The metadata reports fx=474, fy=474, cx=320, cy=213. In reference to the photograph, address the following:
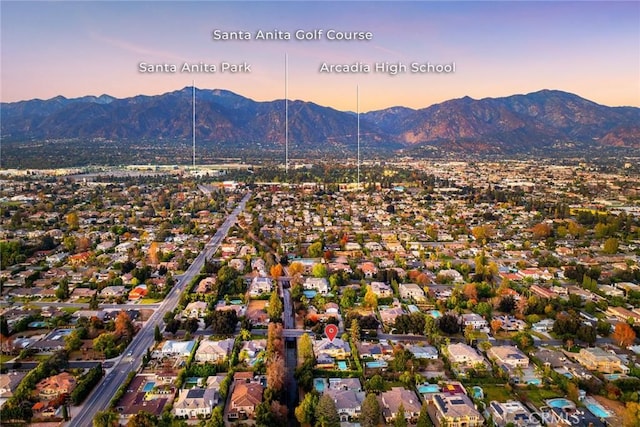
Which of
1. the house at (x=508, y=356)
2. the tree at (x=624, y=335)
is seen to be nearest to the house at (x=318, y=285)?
the house at (x=508, y=356)

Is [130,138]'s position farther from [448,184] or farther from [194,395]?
[194,395]

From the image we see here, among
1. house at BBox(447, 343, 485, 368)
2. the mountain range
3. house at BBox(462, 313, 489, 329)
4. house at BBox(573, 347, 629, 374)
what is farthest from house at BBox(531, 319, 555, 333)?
the mountain range

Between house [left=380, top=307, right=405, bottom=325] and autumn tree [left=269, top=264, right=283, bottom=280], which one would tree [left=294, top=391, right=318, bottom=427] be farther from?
autumn tree [left=269, top=264, right=283, bottom=280]

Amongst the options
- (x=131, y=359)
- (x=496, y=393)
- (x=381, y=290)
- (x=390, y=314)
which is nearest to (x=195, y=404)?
(x=131, y=359)

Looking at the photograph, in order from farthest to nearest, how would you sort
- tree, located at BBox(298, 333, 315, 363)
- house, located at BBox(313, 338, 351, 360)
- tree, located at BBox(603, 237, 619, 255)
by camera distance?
1. tree, located at BBox(603, 237, 619, 255)
2. house, located at BBox(313, 338, 351, 360)
3. tree, located at BBox(298, 333, 315, 363)

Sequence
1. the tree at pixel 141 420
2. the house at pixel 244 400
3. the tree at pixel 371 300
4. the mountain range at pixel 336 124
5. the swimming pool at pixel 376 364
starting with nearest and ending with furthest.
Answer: the tree at pixel 141 420, the house at pixel 244 400, the swimming pool at pixel 376 364, the tree at pixel 371 300, the mountain range at pixel 336 124

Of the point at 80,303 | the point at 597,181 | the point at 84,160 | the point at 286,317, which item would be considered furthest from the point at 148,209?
the point at 597,181

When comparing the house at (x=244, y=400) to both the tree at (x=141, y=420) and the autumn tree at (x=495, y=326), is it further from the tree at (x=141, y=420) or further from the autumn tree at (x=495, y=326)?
the autumn tree at (x=495, y=326)
